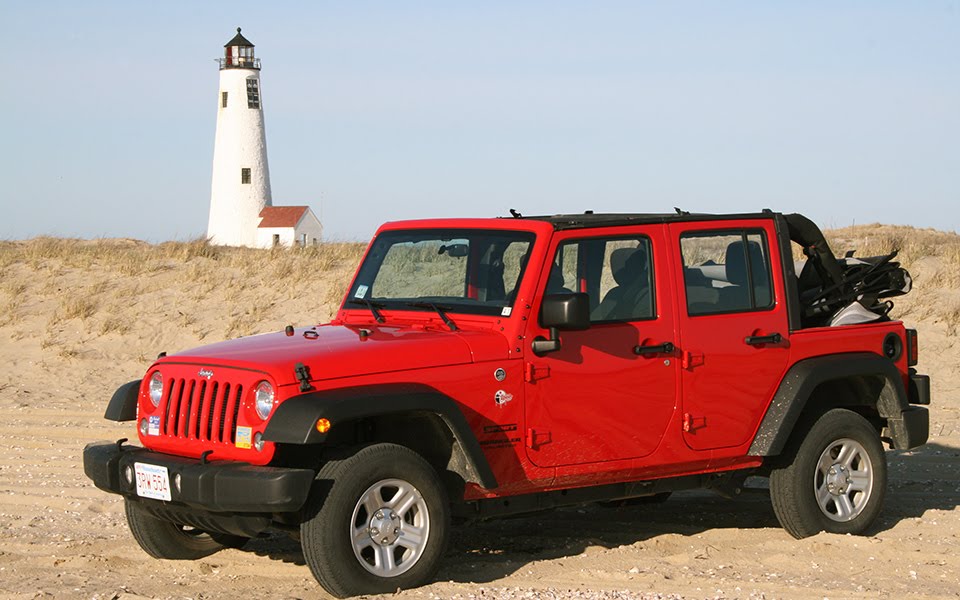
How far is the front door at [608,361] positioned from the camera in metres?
7.02

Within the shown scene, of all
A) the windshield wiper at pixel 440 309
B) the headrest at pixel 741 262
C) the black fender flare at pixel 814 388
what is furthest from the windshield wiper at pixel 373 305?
the black fender flare at pixel 814 388

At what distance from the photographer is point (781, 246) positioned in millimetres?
8102

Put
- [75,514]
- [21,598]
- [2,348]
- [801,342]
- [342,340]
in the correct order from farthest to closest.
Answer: [2,348] < [75,514] < [801,342] < [342,340] < [21,598]

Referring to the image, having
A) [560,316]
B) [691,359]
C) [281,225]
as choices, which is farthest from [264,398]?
[281,225]

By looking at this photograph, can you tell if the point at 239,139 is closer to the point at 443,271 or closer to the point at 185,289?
the point at 185,289

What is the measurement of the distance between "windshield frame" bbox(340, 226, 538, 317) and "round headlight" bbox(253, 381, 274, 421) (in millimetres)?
1287

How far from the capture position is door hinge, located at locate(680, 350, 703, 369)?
7.48 metres

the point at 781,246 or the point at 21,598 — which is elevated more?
the point at 781,246

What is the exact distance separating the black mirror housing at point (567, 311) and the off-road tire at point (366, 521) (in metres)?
1.01

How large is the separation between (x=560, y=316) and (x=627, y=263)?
3.04 ft

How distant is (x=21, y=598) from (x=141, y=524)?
954 mm

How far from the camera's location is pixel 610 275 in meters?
7.48

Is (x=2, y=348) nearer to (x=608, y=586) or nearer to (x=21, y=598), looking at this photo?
(x=21, y=598)

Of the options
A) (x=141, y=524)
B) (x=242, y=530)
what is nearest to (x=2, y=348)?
(x=141, y=524)
